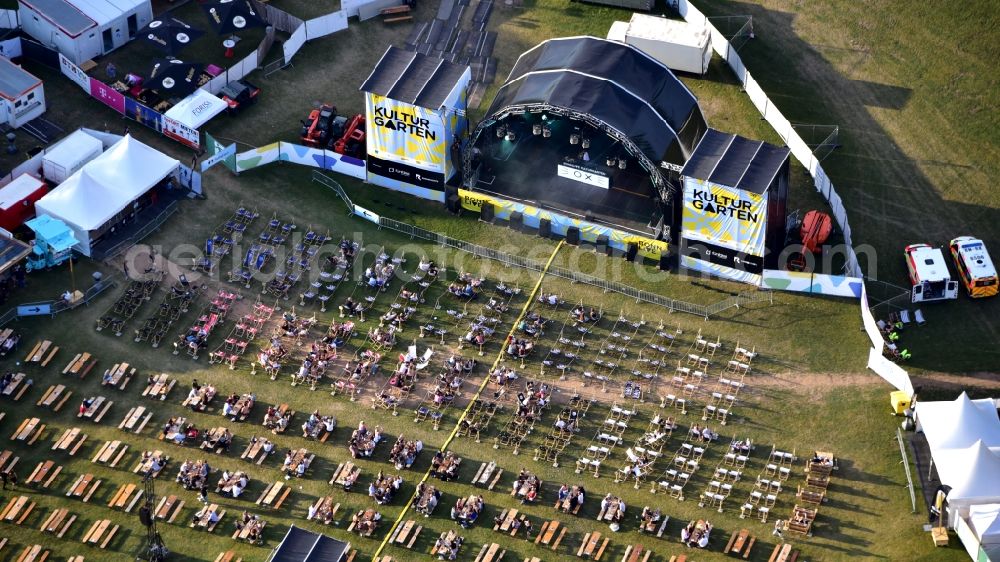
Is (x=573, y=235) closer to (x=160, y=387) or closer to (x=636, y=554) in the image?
(x=636, y=554)

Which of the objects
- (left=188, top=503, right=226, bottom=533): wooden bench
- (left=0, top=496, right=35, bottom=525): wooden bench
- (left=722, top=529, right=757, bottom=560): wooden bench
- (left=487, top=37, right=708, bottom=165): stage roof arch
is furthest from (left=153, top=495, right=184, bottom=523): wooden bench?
(left=487, top=37, right=708, bottom=165): stage roof arch

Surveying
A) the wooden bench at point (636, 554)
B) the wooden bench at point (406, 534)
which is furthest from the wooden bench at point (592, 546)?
the wooden bench at point (406, 534)

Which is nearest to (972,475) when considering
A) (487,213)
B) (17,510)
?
(487,213)

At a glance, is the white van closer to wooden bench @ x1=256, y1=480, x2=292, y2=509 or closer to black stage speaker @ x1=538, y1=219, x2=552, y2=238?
black stage speaker @ x1=538, y1=219, x2=552, y2=238

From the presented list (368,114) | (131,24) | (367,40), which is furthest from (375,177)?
(131,24)

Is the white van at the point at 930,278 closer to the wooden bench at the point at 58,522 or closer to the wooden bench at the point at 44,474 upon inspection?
the wooden bench at the point at 58,522

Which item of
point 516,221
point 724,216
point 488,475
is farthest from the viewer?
point 516,221
